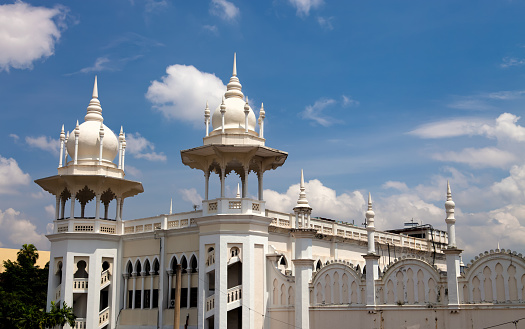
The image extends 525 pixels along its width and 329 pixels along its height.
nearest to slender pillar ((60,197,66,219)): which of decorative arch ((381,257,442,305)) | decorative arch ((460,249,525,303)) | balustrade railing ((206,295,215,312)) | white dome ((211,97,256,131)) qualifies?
white dome ((211,97,256,131))

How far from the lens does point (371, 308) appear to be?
81.4 ft

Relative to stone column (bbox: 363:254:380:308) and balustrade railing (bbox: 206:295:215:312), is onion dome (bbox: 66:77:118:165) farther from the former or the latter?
stone column (bbox: 363:254:380:308)

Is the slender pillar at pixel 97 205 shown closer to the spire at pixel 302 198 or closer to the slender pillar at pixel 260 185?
the slender pillar at pixel 260 185

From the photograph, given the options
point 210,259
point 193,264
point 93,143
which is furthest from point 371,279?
point 93,143

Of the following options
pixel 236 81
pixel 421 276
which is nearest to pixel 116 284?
pixel 236 81

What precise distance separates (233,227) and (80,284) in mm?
10767

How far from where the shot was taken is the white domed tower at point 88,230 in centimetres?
3344

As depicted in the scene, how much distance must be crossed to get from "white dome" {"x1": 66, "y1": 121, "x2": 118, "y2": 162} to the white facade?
2.3 inches

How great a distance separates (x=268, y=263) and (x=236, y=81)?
9945 mm

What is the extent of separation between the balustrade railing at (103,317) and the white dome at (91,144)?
28.3 feet

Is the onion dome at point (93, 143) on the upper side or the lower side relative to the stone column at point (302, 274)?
upper

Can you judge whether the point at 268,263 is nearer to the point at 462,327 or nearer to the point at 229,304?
the point at 229,304

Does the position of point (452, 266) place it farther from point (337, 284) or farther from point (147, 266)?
point (147, 266)

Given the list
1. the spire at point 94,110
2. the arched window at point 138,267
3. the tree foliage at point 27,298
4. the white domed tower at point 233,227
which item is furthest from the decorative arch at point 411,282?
the spire at point 94,110
